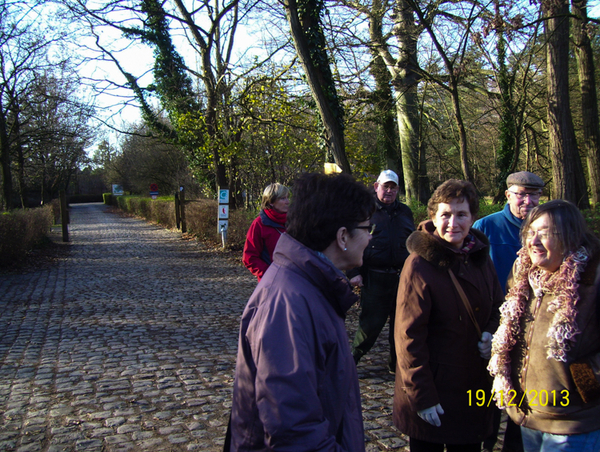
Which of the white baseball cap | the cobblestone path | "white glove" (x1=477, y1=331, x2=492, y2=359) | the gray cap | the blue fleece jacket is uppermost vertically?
the white baseball cap

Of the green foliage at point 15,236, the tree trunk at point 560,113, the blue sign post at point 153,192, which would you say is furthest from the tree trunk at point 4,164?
the tree trunk at point 560,113

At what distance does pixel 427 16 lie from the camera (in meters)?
7.84

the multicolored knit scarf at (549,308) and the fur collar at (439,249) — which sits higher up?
the fur collar at (439,249)

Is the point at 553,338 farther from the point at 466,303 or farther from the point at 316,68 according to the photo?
the point at 316,68

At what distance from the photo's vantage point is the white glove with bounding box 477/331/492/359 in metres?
2.45

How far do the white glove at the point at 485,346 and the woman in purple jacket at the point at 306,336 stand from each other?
104 centimetres

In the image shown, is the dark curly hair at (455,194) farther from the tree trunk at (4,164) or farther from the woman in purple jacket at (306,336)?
Answer: the tree trunk at (4,164)

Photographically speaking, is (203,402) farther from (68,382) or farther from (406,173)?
(406,173)

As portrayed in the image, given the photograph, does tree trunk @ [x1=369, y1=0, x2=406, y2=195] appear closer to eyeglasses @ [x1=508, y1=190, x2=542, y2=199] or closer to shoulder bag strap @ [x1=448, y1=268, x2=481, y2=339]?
eyeglasses @ [x1=508, y1=190, x2=542, y2=199]

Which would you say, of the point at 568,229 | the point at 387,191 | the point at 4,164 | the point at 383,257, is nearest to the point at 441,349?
the point at 568,229

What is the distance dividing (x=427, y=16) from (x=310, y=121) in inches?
250

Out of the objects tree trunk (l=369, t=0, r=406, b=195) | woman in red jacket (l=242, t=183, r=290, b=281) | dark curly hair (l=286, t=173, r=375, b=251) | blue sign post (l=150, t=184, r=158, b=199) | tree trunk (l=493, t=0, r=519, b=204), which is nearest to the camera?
dark curly hair (l=286, t=173, r=375, b=251)

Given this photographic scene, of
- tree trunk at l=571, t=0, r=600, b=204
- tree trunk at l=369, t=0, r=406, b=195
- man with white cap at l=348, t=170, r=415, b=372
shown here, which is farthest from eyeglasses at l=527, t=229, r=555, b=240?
tree trunk at l=571, t=0, r=600, b=204
